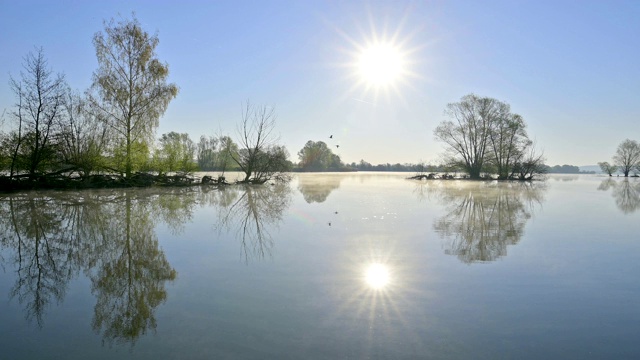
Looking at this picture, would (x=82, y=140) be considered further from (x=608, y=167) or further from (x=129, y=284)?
(x=608, y=167)

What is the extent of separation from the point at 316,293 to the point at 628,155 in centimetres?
7043

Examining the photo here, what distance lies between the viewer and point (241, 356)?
228 centimetres

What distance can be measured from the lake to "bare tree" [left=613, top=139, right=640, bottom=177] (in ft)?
206

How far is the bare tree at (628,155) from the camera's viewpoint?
54.4 metres

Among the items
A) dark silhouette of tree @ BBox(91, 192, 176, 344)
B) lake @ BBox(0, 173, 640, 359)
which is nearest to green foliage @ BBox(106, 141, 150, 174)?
lake @ BBox(0, 173, 640, 359)

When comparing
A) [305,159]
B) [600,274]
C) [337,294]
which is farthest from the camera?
[305,159]

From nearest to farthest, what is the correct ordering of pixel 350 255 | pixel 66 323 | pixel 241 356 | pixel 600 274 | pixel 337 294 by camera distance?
pixel 241 356, pixel 66 323, pixel 337 294, pixel 600 274, pixel 350 255

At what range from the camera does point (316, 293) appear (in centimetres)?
350

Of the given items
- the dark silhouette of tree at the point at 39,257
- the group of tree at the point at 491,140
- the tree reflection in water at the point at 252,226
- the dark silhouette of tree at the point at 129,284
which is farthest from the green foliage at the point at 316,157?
the dark silhouette of tree at the point at 129,284

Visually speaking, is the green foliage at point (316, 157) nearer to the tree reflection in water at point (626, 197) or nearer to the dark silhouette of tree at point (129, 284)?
the tree reflection in water at point (626, 197)

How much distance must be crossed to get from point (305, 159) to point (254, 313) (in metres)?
78.0

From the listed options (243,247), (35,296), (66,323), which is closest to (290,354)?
(66,323)

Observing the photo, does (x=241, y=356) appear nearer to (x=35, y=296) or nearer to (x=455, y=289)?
(x=455, y=289)

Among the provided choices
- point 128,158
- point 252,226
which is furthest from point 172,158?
point 252,226
